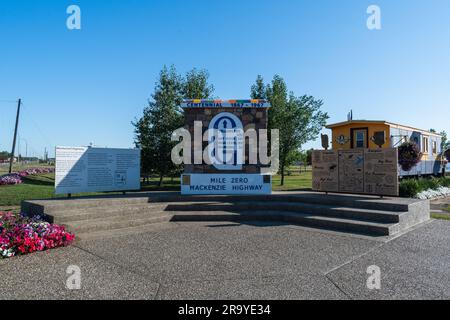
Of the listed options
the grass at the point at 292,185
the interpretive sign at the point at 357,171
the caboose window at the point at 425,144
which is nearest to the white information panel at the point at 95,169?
the interpretive sign at the point at 357,171

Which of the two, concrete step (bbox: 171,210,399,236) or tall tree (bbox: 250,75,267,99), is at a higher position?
tall tree (bbox: 250,75,267,99)

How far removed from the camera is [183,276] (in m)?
4.11

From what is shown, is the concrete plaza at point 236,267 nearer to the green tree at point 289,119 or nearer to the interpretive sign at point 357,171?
the interpretive sign at point 357,171

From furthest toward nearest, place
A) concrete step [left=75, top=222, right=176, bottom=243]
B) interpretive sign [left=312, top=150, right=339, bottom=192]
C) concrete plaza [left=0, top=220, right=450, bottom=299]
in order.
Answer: interpretive sign [left=312, top=150, right=339, bottom=192], concrete step [left=75, top=222, right=176, bottom=243], concrete plaza [left=0, top=220, right=450, bottom=299]

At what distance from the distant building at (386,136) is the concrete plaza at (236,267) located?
10.9 m

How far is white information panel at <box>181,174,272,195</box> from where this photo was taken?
9.88 meters

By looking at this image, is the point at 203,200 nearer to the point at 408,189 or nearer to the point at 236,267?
the point at 236,267

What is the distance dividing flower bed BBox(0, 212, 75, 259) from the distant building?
49.6 ft

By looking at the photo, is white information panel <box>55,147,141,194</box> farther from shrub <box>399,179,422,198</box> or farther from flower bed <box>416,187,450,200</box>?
flower bed <box>416,187,450,200</box>

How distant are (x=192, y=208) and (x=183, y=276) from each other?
4.63 metres

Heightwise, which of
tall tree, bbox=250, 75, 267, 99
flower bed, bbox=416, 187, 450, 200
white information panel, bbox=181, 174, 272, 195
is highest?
tall tree, bbox=250, 75, 267, 99

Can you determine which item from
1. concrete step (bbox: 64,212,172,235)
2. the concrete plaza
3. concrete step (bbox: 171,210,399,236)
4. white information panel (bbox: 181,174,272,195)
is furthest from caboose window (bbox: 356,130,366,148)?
concrete step (bbox: 64,212,172,235)
